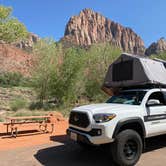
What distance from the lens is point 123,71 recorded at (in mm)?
→ 9062

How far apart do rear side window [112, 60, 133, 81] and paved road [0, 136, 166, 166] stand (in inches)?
94.0

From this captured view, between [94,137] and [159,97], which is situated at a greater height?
[159,97]

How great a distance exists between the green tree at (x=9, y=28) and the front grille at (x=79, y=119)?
14.4 meters

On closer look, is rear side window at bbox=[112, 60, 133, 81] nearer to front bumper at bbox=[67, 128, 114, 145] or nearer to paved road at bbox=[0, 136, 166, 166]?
paved road at bbox=[0, 136, 166, 166]

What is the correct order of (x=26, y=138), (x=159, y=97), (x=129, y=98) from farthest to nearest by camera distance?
(x=26, y=138), (x=159, y=97), (x=129, y=98)

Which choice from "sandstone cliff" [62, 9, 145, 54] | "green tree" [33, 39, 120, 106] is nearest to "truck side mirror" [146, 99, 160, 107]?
"green tree" [33, 39, 120, 106]

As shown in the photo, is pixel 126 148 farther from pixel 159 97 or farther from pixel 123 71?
pixel 123 71

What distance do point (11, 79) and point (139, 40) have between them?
5158 inches

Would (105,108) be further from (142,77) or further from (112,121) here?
(142,77)

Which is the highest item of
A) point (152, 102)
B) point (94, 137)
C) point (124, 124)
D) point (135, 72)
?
point (135, 72)

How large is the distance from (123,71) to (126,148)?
121 inches

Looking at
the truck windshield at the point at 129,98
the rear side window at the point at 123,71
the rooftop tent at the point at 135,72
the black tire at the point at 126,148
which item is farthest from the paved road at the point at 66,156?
the rear side window at the point at 123,71

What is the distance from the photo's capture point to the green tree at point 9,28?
2034 centimetres

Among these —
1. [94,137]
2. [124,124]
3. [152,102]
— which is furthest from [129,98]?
[94,137]
